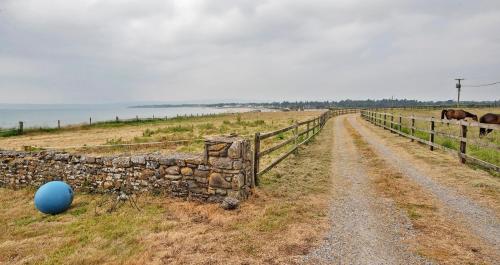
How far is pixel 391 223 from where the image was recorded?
6301mm

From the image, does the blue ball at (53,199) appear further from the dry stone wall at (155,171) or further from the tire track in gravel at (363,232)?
the tire track in gravel at (363,232)

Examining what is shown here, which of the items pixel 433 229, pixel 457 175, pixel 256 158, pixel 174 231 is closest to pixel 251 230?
pixel 174 231

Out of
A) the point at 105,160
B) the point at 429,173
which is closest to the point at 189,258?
the point at 105,160

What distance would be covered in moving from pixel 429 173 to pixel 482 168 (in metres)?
1.94

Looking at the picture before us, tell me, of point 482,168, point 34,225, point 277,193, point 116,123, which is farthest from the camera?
point 116,123

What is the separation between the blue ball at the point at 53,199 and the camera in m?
8.02

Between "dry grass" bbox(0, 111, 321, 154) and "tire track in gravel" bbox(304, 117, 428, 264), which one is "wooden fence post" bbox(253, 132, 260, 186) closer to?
"tire track in gravel" bbox(304, 117, 428, 264)

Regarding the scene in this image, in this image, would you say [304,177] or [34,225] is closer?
[34,225]

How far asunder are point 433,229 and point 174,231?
14.9 ft

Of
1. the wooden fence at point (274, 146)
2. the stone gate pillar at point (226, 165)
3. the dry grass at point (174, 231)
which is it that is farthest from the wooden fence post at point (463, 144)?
the stone gate pillar at point (226, 165)

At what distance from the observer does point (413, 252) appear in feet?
16.8

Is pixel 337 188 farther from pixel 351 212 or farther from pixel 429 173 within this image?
pixel 429 173

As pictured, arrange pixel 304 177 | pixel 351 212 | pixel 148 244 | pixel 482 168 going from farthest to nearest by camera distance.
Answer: pixel 482 168, pixel 304 177, pixel 351 212, pixel 148 244

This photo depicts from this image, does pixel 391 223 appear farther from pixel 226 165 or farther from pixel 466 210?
pixel 226 165
